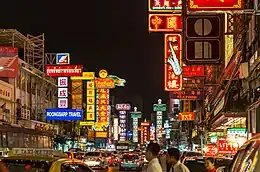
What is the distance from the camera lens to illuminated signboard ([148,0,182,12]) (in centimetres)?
2783

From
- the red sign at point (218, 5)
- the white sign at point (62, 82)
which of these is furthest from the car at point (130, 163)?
the red sign at point (218, 5)

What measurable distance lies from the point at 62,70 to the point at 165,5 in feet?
117

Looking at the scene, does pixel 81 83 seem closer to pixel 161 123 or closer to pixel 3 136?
pixel 3 136

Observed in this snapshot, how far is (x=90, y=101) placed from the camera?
288 feet

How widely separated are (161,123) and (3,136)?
564 feet

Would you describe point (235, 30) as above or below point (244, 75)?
above

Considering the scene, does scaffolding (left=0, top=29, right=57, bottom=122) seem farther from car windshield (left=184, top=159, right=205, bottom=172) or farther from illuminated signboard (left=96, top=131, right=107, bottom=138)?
illuminated signboard (left=96, top=131, right=107, bottom=138)

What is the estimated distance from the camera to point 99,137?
373ft

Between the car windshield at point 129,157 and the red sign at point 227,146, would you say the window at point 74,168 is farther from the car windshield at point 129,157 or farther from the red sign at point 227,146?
the car windshield at point 129,157

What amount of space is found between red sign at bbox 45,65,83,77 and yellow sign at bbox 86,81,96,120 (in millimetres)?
22665

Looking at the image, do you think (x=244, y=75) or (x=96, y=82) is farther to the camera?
(x=96, y=82)

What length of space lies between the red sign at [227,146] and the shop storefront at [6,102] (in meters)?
30.4

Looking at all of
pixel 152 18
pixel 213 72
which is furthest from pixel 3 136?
pixel 213 72

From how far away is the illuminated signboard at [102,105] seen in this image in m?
93.5
